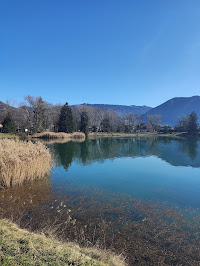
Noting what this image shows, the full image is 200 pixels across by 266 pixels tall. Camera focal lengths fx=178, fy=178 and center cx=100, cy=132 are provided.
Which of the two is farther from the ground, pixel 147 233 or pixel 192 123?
pixel 192 123

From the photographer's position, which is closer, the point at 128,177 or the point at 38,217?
the point at 38,217

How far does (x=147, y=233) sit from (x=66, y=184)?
452 cm

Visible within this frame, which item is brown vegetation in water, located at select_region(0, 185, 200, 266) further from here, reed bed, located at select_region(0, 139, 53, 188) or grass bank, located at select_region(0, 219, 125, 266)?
grass bank, located at select_region(0, 219, 125, 266)

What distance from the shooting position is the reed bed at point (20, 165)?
6520mm

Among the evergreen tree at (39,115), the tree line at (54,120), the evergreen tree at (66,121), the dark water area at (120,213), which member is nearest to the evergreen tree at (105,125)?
the tree line at (54,120)

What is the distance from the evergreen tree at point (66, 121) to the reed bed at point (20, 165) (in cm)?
3632

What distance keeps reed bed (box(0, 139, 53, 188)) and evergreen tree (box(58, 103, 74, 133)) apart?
3632 cm

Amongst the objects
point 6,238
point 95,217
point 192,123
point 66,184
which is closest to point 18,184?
point 66,184

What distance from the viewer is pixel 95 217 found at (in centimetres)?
494

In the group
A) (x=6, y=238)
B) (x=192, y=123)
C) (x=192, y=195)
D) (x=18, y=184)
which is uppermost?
(x=192, y=123)

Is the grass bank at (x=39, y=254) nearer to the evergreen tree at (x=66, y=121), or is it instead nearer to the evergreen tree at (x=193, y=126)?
the evergreen tree at (x=66, y=121)

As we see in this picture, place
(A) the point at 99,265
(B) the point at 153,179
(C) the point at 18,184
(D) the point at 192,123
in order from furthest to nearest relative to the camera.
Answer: (D) the point at 192,123, (B) the point at 153,179, (C) the point at 18,184, (A) the point at 99,265

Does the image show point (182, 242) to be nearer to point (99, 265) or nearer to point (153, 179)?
point (99, 265)

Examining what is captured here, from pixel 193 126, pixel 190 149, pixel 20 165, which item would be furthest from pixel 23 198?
pixel 193 126
